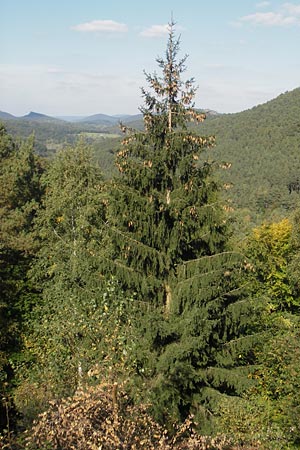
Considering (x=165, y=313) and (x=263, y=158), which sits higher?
(x=165, y=313)

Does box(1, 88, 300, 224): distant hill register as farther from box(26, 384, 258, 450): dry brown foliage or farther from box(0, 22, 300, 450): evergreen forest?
box(26, 384, 258, 450): dry brown foliage

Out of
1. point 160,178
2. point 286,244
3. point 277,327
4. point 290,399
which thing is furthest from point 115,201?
point 286,244

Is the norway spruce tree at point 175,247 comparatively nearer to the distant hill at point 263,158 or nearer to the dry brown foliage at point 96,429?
the dry brown foliage at point 96,429

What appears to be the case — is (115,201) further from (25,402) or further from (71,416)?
(71,416)

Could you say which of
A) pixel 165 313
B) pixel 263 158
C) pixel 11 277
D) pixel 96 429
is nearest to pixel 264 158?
pixel 263 158

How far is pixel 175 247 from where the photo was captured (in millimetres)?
11367

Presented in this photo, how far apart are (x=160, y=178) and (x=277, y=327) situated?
9.57m

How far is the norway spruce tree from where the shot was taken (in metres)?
11.0

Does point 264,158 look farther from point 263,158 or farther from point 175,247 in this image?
point 175,247

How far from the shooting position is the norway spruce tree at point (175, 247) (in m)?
11.0

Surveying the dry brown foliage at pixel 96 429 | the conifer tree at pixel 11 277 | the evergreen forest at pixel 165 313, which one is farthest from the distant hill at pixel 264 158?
the dry brown foliage at pixel 96 429

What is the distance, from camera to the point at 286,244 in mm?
28859

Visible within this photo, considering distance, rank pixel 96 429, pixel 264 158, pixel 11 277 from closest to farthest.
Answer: pixel 96 429, pixel 11 277, pixel 264 158

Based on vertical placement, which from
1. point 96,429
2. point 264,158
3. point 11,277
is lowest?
point 264,158
